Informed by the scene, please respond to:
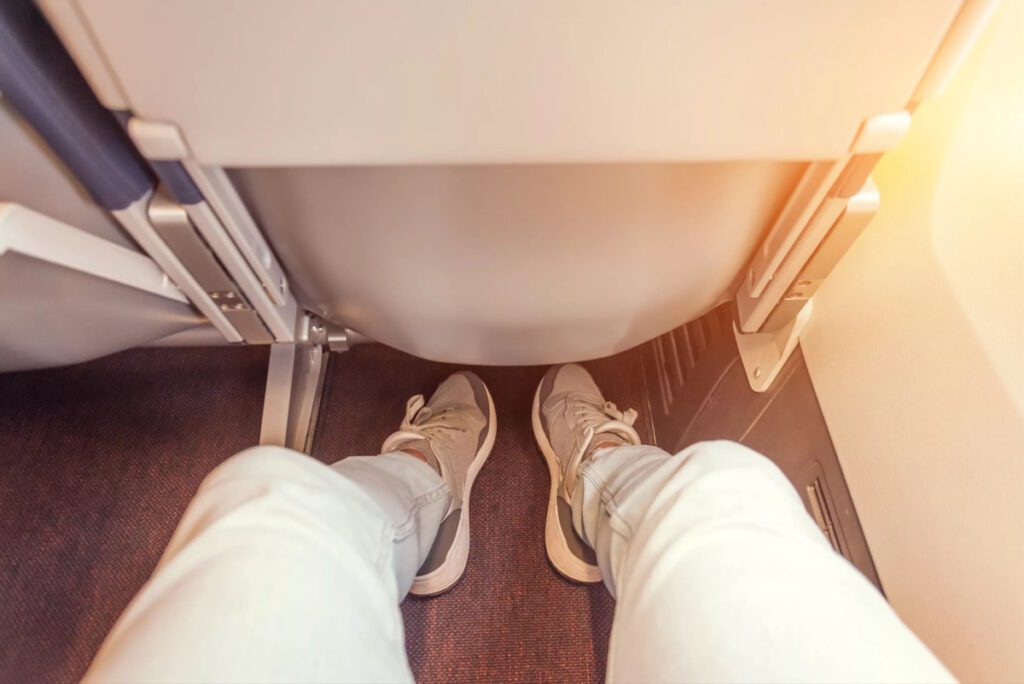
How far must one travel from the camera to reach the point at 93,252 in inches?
21.2

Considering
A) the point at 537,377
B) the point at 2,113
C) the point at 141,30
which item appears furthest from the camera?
the point at 537,377

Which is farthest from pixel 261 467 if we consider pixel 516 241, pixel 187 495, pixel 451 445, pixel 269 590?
pixel 187 495

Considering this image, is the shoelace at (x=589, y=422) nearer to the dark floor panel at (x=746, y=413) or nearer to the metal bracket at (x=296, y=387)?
the dark floor panel at (x=746, y=413)

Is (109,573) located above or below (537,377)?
below

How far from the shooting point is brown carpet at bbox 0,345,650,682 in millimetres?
919

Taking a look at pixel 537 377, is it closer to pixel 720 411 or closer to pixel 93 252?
pixel 720 411

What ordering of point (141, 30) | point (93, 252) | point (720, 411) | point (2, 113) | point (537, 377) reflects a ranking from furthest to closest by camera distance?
point (537, 377), point (720, 411), point (93, 252), point (2, 113), point (141, 30)

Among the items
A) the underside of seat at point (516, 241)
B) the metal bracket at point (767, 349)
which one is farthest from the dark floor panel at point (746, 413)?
the underside of seat at point (516, 241)

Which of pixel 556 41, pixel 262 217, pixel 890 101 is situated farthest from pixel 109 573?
pixel 890 101

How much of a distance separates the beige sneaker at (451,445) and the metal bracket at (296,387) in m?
0.15

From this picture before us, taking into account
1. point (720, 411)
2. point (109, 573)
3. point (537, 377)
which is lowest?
point (109, 573)

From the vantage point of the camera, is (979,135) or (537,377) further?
(537,377)

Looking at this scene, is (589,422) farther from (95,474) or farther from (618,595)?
(95,474)

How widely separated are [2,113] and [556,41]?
0.39 meters
